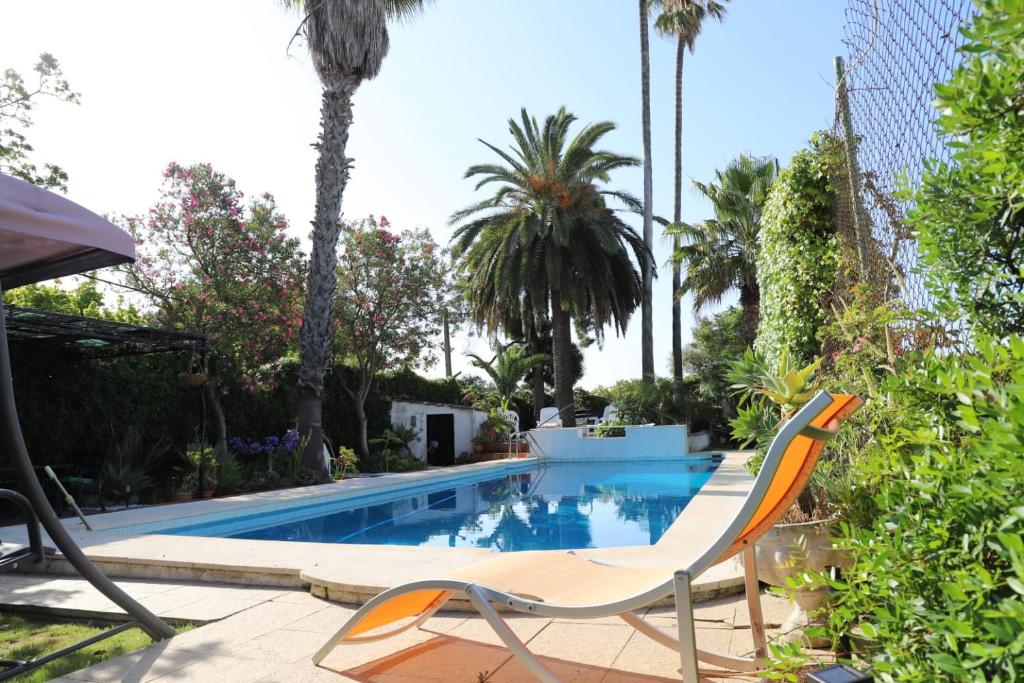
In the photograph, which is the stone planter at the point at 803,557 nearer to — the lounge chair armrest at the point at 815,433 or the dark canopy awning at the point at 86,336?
the lounge chair armrest at the point at 815,433

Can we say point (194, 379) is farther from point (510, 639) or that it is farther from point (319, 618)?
point (510, 639)

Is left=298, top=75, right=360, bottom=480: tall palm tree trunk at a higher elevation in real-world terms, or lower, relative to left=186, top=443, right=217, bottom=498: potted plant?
higher

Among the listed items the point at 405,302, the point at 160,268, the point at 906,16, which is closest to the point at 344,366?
the point at 405,302

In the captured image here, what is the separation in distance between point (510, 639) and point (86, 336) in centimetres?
939

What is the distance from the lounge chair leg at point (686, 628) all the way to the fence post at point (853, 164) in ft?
11.6

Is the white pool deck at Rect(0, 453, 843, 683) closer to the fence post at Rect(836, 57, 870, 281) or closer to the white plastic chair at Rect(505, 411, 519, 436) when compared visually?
the fence post at Rect(836, 57, 870, 281)

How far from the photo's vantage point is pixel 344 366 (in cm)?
1766

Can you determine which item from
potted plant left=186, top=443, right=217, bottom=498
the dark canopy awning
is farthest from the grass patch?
potted plant left=186, top=443, right=217, bottom=498

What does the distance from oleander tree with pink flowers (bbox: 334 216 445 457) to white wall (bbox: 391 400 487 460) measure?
243 centimetres

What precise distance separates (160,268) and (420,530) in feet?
26.1

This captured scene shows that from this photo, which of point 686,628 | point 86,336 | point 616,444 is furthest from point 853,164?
point 616,444

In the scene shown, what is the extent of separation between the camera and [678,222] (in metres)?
22.0

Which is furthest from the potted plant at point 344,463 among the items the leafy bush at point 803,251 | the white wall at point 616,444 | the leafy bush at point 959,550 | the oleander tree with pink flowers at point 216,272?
the leafy bush at point 959,550

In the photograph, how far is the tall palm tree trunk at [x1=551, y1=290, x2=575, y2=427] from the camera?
67.6 ft
